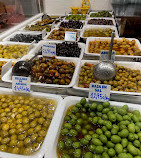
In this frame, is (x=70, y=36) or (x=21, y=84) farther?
(x=70, y=36)

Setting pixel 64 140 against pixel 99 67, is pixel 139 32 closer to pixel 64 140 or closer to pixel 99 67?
pixel 99 67

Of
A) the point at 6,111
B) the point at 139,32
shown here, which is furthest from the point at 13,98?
the point at 139,32

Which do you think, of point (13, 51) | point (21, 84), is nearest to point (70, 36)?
point (13, 51)

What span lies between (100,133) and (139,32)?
2.82 metres

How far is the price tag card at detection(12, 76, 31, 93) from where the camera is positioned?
5.44 feet

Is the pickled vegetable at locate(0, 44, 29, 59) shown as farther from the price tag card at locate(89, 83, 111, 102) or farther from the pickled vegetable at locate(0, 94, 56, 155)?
the price tag card at locate(89, 83, 111, 102)

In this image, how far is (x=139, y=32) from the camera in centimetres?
331

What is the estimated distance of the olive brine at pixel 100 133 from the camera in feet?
3.80

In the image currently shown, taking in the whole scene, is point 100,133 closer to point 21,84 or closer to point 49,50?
point 21,84

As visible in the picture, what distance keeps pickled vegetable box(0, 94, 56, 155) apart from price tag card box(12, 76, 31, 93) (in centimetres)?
9

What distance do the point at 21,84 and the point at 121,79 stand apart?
1.21 metres

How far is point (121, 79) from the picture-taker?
6.21 feet

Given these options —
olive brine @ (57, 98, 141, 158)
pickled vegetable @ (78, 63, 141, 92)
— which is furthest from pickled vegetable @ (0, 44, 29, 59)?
olive brine @ (57, 98, 141, 158)

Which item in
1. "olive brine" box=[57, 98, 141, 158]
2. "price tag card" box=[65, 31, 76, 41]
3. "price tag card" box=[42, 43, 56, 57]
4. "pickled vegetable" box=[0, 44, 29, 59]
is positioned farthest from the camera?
"price tag card" box=[65, 31, 76, 41]
